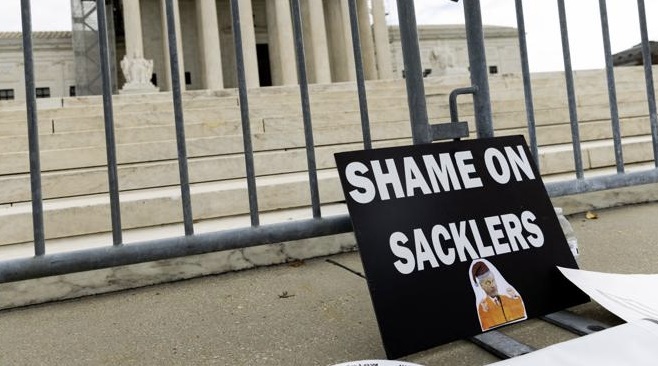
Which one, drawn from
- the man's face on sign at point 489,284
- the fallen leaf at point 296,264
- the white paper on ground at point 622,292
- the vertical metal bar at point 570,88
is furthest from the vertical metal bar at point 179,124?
the vertical metal bar at point 570,88

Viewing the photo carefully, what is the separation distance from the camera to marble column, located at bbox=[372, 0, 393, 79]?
2364 cm

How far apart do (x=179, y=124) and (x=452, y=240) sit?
1.01 m

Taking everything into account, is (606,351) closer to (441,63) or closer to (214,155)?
(214,155)

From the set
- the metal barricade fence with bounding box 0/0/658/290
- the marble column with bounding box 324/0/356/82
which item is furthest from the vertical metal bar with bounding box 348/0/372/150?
the marble column with bounding box 324/0/356/82

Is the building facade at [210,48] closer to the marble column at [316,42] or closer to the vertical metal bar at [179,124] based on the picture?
the marble column at [316,42]

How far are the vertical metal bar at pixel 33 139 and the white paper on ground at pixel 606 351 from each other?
4.45 ft

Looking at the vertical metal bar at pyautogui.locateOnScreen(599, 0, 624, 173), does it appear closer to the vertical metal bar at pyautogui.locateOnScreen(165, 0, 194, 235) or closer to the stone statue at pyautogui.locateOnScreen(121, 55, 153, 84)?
the vertical metal bar at pyautogui.locateOnScreen(165, 0, 194, 235)

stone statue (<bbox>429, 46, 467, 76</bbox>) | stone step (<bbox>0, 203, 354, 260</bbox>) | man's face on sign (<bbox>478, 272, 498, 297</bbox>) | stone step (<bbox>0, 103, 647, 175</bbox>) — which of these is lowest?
man's face on sign (<bbox>478, 272, 498, 297</bbox>)

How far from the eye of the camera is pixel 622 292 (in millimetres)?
1142

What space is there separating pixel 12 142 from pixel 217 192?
315cm

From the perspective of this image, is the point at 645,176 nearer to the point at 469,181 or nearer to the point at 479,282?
the point at 469,181

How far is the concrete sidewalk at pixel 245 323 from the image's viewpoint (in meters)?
1.07

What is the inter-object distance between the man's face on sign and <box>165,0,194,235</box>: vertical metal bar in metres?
0.93

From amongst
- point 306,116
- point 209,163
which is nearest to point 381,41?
point 209,163
